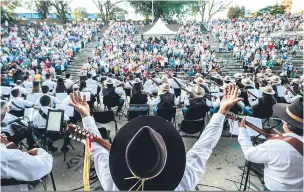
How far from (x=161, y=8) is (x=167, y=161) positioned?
42.2 metres

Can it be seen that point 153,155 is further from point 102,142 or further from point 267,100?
point 267,100

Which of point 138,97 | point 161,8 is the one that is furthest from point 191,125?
point 161,8

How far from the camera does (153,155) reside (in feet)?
4.52

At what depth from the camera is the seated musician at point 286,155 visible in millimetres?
2039

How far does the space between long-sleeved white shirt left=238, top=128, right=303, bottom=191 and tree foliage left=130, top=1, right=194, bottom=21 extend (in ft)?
133

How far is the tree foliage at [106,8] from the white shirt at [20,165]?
3934 centimetres

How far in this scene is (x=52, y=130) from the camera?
4.86 meters

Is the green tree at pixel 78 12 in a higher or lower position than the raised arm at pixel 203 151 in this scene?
higher

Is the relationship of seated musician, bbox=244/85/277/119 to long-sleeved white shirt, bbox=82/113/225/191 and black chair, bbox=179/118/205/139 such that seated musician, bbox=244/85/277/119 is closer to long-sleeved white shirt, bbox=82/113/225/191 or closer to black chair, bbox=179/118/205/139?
black chair, bbox=179/118/205/139

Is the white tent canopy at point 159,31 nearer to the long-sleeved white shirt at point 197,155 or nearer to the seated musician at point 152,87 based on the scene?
the seated musician at point 152,87

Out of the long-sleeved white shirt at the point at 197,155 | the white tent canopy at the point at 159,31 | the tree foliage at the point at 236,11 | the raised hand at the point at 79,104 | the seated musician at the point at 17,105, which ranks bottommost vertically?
the seated musician at the point at 17,105

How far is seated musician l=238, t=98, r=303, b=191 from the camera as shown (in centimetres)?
204

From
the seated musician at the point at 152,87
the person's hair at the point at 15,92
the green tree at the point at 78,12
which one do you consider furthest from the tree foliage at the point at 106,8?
the person's hair at the point at 15,92

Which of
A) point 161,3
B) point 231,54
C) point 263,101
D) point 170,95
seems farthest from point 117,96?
point 161,3
